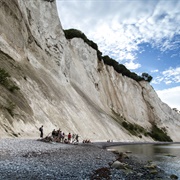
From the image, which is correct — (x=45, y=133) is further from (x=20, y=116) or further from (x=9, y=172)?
(x=9, y=172)

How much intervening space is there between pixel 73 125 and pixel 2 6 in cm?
1808

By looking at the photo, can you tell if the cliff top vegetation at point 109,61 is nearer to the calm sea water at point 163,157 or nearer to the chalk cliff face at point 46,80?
the chalk cliff face at point 46,80

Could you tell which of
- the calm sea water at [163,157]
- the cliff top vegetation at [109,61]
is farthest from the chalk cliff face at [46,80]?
the calm sea water at [163,157]

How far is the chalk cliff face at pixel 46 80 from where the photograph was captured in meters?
24.0

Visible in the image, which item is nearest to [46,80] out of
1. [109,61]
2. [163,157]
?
[163,157]

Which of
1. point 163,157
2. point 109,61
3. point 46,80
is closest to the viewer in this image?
point 163,157

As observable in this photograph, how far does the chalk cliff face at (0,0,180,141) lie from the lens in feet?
78.8

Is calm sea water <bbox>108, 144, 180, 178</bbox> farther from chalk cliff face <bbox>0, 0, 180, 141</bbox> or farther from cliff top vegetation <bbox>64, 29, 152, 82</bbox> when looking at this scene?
cliff top vegetation <bbox>64, 29, 152, 82</bbox>

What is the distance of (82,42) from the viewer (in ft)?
201

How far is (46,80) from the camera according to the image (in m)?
35.5

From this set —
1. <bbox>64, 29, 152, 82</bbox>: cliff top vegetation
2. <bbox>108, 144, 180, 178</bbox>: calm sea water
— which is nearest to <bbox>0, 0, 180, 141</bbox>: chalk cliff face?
<bbox>64, 29, 152, 82</bbox>: cliff top vegetation

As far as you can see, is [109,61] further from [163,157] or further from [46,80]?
[163,157]

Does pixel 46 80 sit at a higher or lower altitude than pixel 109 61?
lower

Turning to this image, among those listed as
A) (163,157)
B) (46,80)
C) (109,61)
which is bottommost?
(163,157)
